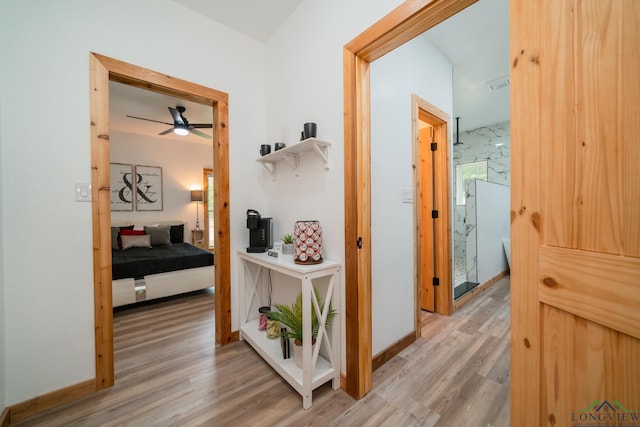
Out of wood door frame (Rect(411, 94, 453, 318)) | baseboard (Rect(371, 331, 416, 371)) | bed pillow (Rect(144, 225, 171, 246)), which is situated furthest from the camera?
bed pillow (Rect(144, 225, 171, 246))

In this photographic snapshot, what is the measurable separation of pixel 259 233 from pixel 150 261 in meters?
1.94

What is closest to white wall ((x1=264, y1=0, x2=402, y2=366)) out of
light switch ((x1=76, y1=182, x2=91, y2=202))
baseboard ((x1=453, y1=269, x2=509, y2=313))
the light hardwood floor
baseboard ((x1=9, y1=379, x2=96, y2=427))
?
the light hardwood floor

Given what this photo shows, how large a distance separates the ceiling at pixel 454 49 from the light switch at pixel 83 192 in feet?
5.13

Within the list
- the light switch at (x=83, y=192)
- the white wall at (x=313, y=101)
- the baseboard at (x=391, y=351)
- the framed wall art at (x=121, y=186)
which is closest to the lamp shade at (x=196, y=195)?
the framed wall art at (x=121, y=186)

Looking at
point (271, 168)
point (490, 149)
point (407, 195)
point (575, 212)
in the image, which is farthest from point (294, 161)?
point (490, 149)

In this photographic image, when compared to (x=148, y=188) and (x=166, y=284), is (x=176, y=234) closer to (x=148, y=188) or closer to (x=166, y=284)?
(x=148, y=188)

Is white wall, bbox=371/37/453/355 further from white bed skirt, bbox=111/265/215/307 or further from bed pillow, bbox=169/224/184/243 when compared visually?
bed pillow, bbox=169/224/184/243

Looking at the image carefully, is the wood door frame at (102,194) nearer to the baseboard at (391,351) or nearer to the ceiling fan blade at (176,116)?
the ceiling fan blade at (176,116)

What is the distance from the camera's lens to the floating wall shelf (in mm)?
1622

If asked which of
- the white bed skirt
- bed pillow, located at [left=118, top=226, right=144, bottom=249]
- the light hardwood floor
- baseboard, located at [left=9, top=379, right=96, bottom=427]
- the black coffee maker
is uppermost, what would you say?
the black coffee maker

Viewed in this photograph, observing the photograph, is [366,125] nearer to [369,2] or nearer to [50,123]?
[369,2]

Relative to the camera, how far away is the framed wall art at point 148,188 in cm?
477

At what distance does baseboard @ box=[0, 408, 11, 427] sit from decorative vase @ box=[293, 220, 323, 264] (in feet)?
5.67

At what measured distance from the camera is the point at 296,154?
1.96m
